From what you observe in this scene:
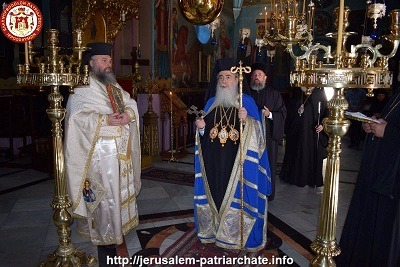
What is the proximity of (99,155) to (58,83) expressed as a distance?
1146mm

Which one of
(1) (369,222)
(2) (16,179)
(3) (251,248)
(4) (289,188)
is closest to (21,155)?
(2) (16,179)

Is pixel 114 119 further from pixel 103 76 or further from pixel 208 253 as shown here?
pixel 208 253

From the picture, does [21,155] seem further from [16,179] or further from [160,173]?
[160,173]

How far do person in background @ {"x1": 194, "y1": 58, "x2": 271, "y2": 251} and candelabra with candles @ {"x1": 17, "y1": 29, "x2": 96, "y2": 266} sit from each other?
4.39ft

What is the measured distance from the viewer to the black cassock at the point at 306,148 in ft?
20.7

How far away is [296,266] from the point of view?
11.1 ft

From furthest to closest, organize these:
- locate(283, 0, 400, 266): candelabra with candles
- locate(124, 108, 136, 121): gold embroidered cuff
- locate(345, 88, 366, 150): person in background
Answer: locate(345, 88, 366, 150): person in background → locate(124, 108, 136, 121): gold embroidered cuff → locate(283, 0, 400, 266): candelabra with candles

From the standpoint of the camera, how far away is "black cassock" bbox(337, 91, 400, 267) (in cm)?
249

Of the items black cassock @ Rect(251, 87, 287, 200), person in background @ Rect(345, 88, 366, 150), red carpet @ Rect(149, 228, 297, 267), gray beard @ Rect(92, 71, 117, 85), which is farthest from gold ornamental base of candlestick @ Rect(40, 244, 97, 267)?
person in background @ Rect(345, 88, 366, 150)

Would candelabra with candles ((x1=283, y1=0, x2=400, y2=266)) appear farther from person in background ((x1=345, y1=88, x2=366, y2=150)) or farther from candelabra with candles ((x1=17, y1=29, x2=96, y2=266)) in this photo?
person in background ((x1=345, y1=88, x2=366, y2=150))

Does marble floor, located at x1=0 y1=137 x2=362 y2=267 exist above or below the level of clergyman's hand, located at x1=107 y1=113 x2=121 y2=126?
below

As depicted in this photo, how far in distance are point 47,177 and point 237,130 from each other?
185 inches

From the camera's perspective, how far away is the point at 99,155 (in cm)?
365

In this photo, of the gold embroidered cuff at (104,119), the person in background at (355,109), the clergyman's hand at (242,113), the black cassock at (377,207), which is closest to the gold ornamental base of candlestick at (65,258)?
the gold embroidered cuff at (104,119)
